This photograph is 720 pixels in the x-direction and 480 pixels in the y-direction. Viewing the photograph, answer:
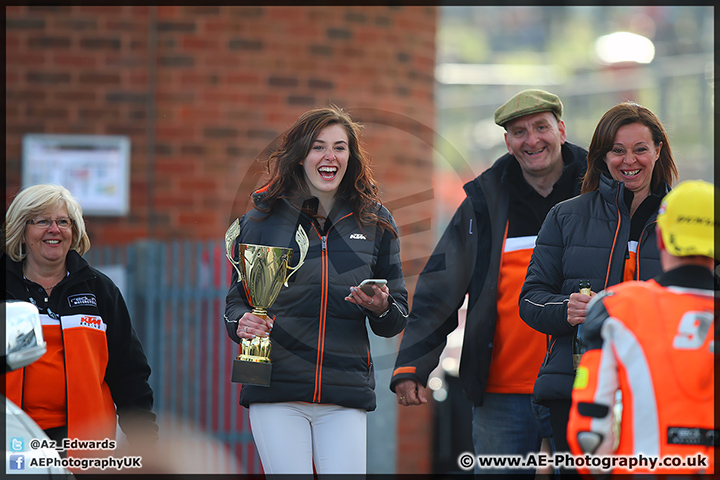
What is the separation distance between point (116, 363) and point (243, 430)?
328 centimetres

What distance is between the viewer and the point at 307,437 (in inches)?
135

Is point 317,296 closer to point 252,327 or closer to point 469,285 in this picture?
point 252,327

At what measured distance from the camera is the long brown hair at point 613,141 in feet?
11.5

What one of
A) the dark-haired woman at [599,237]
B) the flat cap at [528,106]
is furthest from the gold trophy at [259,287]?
the flat cap at [528,106]

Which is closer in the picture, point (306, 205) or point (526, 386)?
point (306, 205)

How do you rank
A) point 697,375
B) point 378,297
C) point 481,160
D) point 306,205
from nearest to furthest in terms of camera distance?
point 697,375 → point 378,297 → point 306,205 → point 481,160

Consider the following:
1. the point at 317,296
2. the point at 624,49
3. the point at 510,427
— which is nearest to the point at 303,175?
the point at 317,296

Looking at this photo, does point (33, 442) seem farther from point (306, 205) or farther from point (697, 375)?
point (697, 375)

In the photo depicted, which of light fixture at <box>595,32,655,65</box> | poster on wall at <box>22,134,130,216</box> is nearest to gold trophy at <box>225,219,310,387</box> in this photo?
poster on wall at <box>22,134,130,216</box>

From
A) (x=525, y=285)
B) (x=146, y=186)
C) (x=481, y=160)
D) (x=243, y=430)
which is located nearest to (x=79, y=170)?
(x=146, y=186)

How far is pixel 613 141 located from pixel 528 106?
1.93 feet

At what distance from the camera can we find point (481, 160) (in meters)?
25.2

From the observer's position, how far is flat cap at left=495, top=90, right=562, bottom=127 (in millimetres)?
3998

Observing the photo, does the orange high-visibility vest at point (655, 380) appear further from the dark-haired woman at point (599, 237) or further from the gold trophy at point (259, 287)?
the gold trophy at point (259, 287)
